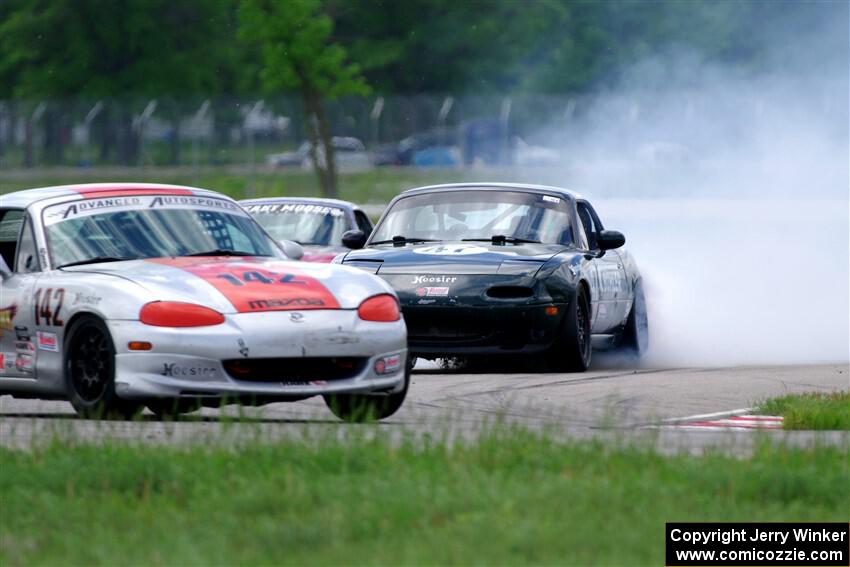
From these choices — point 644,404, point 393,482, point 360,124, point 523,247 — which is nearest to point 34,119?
point 360,124

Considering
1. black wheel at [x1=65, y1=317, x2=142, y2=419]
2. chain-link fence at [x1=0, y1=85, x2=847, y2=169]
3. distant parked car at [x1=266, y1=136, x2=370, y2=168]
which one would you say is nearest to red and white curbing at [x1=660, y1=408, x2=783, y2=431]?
black wheel at [x1=65, y1=317, x2=142, y2=419]

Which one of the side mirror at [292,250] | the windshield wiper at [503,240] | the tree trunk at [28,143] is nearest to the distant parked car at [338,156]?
the tree trunk at [28,143]

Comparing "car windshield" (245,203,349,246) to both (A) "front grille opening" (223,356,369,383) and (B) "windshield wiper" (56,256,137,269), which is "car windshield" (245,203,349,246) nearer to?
(B) "windshield wiper" (56,256,137,269)

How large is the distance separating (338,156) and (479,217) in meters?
27.7

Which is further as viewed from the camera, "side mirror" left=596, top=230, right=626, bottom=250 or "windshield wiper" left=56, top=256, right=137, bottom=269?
"side mirror" left=596, top=230, right=626, bottom=250

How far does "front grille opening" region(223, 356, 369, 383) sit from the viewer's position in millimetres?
9117

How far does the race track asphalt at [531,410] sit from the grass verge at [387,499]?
496 millimetres

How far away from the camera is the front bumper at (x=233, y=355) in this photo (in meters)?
9.01

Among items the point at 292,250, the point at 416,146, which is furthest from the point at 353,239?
the point at 416,146

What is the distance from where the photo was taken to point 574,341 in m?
13.0

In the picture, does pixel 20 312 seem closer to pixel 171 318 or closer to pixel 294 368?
pixel 171 318

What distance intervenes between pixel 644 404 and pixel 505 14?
55837 millimetres

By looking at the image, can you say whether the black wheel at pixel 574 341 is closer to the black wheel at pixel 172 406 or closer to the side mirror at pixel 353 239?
the side mirror at pixel 353 239

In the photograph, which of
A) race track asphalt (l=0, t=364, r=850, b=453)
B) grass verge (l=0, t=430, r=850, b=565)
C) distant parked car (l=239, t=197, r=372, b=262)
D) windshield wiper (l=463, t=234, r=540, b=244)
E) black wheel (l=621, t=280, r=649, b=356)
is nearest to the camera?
grass verge (l=0, t=430, r=850, b=565)
